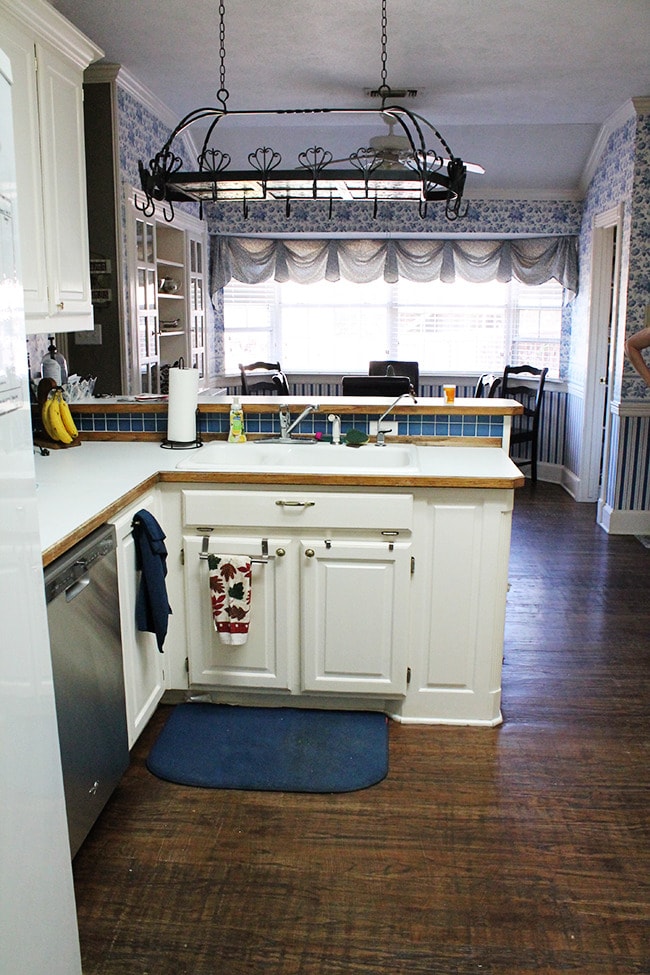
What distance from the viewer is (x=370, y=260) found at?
25.3 ft

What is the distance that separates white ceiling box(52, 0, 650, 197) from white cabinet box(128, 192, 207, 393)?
0.84m

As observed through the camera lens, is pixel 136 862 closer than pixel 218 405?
Yes

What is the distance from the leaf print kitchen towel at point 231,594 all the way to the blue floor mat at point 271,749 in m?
0.32

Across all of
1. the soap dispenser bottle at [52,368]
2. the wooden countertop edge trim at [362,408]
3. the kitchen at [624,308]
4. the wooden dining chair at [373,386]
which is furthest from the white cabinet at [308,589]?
the kitchen at [624,308]

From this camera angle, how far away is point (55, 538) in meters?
1.94

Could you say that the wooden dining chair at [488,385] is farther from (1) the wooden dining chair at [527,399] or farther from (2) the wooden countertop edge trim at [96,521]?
(2) the wooden countertop edge trim at [96,521]

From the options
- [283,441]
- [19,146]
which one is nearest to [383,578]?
[283,441]

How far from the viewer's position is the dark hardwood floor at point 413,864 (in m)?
1.90

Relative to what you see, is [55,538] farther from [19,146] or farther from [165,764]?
[19,146]

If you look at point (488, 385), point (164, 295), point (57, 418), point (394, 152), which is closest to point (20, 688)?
point (57, 418)

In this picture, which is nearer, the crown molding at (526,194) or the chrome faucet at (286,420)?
the chrome faucet at (286,420)

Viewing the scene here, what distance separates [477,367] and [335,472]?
18.1 ft

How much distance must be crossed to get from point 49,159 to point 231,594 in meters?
1.55

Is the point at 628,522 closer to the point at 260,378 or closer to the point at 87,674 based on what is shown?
the point at 260,378
